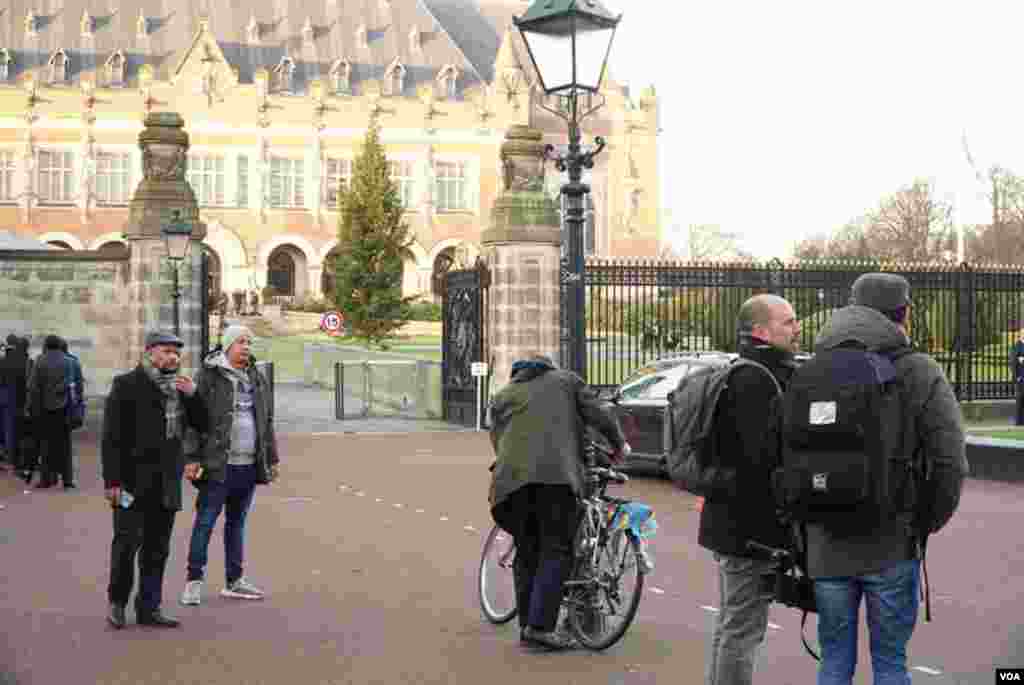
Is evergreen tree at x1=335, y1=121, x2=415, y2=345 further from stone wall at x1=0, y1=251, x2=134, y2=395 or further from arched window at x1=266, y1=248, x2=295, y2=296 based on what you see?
stone wall at x1=0, y1=251, x2=134, y2=395

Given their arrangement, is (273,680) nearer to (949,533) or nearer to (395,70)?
(949,533)

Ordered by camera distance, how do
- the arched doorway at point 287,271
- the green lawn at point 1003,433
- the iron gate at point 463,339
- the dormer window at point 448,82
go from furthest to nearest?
the dormer window at point 448,82, the arched doorway at point 287,271, the iron gate at point 463,339, the green lawn at point 1003,433

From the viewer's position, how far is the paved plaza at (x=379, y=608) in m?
7.36

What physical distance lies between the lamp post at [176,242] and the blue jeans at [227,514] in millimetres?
11994

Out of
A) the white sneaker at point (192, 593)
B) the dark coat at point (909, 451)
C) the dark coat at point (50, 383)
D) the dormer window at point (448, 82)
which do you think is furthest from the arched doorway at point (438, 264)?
the dark coat at point (909, 451)

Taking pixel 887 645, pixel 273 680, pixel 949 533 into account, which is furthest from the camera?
pixel 949 533

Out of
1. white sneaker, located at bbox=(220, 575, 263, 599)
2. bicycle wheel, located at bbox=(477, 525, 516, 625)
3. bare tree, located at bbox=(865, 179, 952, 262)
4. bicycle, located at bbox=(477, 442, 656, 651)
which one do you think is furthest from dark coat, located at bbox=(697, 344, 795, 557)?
bare tree, located at bbox=(865, 179, 952, 262)

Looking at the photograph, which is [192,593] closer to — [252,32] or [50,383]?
[50,383]

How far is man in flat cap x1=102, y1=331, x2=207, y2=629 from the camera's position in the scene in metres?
8.53

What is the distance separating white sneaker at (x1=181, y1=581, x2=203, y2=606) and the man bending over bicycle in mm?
2312

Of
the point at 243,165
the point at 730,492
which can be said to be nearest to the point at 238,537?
the point at 730,492

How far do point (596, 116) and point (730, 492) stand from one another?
74.1m

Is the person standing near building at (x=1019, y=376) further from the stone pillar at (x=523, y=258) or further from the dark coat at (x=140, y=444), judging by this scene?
the dark coat at (x=140, y=444)

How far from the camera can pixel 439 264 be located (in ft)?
244
